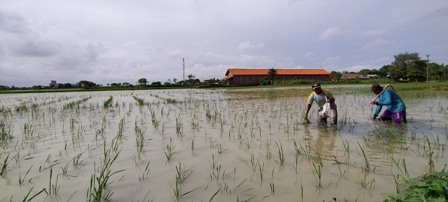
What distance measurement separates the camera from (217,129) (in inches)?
239

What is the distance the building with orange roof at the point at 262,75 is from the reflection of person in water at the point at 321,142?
155 feet

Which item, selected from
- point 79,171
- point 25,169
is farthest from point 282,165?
point 25,169

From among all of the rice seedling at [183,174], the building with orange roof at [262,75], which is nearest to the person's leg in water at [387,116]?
the rice seedling at [183,174]

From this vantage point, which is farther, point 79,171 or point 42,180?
point 79,171

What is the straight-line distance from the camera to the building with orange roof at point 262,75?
53.8m

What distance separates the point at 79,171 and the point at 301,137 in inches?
147

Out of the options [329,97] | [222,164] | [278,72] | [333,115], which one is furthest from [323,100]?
[278,72]

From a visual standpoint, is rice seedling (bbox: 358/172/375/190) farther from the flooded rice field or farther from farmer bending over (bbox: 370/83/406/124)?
farmer bending over (bbox: 370/83/406/124)

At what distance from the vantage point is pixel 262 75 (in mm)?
56344

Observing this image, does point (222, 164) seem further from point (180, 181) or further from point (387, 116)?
point (387, 116)

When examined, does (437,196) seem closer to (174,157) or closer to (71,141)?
(174,157)

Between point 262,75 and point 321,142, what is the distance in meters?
52.6

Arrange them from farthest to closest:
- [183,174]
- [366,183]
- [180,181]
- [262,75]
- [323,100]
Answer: [262,75] < [323,100] < [183,174] < [180,181] < [366,183]

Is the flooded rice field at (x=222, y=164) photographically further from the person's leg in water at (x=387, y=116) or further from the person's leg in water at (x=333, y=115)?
the person's leg in water at (x=387, y=116)
